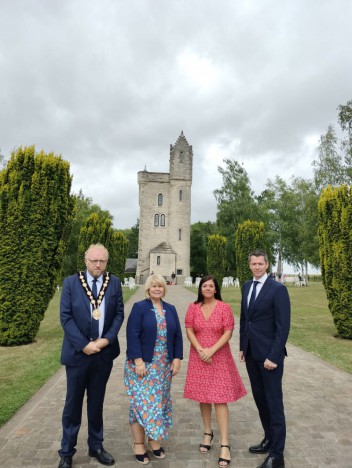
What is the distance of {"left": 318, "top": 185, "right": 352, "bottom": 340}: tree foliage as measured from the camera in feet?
31.9

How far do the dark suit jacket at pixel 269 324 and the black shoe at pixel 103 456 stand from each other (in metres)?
1.73

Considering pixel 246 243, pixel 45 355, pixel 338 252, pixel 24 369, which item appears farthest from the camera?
pixel 246 243

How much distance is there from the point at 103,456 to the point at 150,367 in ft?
3.18

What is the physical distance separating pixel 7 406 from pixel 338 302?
8661 mm

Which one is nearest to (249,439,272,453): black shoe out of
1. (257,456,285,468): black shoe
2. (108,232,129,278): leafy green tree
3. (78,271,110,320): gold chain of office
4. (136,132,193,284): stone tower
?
(257,456,285,468): black shoe

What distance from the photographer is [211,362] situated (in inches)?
144

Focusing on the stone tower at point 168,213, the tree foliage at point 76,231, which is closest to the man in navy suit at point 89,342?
the tree foliage at point 76,231

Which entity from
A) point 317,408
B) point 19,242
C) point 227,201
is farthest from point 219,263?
point 317,408

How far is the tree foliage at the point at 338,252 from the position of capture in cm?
973

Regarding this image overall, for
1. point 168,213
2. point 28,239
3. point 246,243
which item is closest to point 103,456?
point 28,239

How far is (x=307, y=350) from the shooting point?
8.65 metres

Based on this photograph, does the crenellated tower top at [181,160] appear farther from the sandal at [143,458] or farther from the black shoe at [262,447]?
the sandal at [143,458]

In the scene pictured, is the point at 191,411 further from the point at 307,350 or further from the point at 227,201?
the point at 227,201

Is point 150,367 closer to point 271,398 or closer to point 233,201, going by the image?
point 271,398
